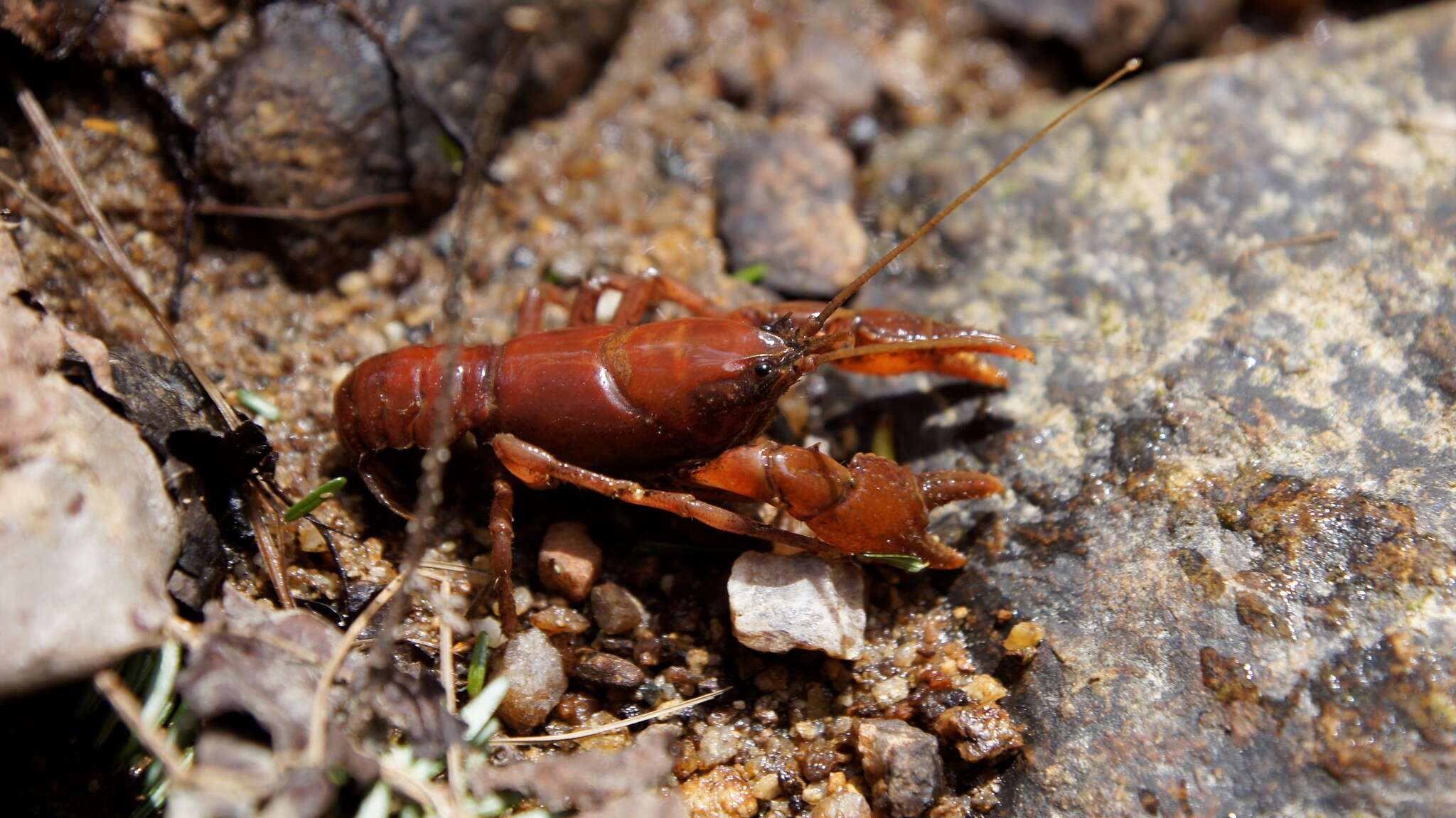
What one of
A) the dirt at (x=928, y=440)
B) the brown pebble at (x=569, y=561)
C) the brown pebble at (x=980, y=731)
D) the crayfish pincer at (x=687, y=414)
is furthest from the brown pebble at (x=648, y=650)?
the brown pebble at (x=980, y=731)

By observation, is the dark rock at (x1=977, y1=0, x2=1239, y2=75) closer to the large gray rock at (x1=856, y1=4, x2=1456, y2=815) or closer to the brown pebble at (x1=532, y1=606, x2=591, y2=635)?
the large gray rock at (x1=856, y1=4, x2=1456, y2=815)

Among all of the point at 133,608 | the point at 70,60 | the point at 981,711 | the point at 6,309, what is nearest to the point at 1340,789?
the point at 981,711

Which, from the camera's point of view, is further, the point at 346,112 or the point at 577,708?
the point at 346,112

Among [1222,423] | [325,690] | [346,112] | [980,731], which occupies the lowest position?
[980,731]

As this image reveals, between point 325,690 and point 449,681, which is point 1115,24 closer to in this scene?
point 449,681

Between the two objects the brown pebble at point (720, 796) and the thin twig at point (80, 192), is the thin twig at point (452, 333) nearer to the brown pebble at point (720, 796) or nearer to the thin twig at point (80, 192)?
the thin twig at point (80, 192)

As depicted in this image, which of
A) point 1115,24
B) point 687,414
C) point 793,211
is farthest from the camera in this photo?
point 1115,24

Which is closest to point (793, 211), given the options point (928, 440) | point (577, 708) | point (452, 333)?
point (928, 440)

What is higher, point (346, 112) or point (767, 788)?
point (346, 112)
